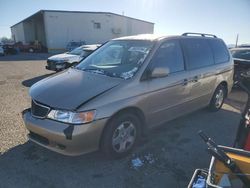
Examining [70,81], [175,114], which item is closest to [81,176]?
[70,81]

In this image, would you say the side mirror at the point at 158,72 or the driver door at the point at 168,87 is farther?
the driver door at the point at 168,87

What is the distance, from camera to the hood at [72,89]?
10.0 ft

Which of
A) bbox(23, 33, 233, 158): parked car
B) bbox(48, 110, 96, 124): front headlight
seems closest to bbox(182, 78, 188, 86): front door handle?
bbox(23, 33, 233, 158): parked car

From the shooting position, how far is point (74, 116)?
293cm

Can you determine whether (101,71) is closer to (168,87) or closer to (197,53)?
(168,87)

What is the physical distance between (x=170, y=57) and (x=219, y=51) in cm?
200

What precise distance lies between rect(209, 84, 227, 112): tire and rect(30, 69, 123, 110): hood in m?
3.05

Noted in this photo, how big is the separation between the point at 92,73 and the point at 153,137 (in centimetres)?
164

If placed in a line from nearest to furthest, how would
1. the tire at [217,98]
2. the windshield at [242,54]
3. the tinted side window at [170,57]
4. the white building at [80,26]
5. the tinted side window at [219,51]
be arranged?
1. the tinted side window at [170,57]
2. the tinted side window at [219,51]
3. the tire at [217,98]
4. the windshield at [242,54]
5. the white building at [80,26]

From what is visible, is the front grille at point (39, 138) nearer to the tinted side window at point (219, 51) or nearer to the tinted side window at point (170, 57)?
the tinted side window at point (170, 57)

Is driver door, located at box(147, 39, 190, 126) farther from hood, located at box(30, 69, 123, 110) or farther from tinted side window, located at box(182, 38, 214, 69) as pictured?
hood, located at box(30, 69, 123, 110)

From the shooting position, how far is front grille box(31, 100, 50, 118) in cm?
315

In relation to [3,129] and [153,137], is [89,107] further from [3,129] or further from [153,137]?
[3,129]

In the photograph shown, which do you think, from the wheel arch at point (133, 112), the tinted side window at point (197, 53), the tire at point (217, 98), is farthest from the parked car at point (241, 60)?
the wheel arch at point (133, 112)
